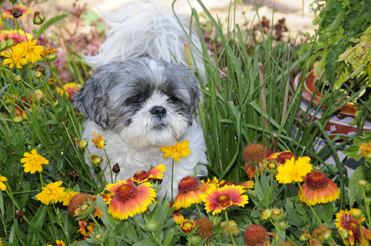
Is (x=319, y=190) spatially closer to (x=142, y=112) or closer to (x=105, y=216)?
(x=105, y=216)

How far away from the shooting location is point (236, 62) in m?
2.76

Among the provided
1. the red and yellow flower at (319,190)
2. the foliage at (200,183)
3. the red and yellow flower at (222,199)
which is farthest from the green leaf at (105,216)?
the red and yellow flower at (319,190)

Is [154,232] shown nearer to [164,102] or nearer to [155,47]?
[164,102]

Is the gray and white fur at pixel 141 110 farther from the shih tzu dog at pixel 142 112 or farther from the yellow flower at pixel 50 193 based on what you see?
the yellow flower at pixel 50 193

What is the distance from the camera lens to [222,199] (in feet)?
5.17

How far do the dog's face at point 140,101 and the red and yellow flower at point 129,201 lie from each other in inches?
33.9

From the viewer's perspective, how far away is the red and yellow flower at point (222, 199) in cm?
156

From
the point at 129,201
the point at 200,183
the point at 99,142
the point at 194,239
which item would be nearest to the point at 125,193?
the point at 129,201

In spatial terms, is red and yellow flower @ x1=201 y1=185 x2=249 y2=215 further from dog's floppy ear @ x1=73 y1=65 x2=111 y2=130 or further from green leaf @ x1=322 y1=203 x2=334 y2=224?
dog's floppy ear @ x1=73 y1=65 x2=111 y2=130

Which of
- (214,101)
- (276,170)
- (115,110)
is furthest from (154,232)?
(214,101)

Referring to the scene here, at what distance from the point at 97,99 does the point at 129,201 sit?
123 centimetres

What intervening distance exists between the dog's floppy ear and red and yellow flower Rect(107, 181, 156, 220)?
1088mm

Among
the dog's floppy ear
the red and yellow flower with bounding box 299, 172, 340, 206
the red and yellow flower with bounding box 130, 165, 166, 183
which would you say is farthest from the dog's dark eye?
the red and yellow flower with bounding box 299, 172, 340, 206

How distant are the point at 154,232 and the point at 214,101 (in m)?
1.27
